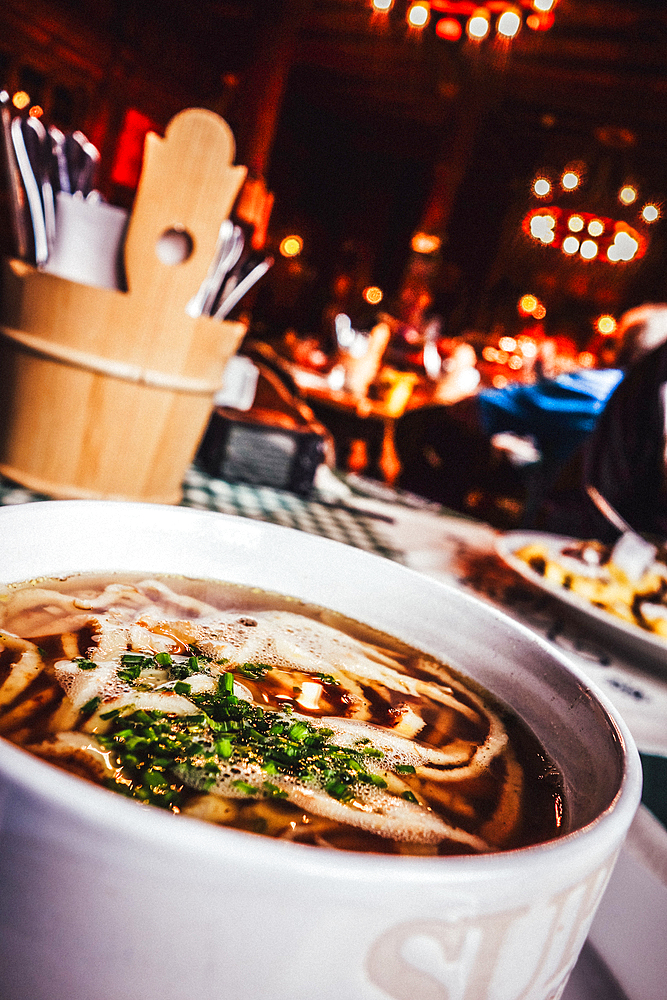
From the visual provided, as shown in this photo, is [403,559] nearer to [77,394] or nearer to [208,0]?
[77,394]

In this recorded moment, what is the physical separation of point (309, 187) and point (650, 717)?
16962 mm

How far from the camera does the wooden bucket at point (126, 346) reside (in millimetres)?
1070

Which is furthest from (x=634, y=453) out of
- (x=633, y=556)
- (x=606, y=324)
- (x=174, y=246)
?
(x=606, y=324)

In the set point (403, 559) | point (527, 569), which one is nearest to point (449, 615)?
point (527, 569)

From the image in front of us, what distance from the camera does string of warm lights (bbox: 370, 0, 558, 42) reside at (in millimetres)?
6021

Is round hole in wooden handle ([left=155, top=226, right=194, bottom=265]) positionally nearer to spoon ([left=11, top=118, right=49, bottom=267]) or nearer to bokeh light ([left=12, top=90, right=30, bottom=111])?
spoon ([left=11, top=118, right=49, bottom=267])

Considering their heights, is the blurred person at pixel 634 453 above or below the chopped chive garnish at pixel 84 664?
above

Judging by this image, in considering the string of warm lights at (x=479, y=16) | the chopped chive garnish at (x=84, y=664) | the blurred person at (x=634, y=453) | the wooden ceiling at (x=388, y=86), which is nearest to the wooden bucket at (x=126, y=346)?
the chopped chive garnish at (x=84, y=664)

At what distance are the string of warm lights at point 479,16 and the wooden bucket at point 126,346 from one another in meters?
6.45

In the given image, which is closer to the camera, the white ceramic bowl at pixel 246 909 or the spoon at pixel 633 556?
the white ceramic bowl at pixel 246 909

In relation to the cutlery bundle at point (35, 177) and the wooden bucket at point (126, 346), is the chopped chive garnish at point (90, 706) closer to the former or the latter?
the wooden bucket at point (126, 346)

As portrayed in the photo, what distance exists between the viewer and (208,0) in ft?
32.1

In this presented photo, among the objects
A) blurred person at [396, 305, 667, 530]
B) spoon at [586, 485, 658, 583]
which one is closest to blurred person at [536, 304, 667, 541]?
blurred person at [396, 305, 667, 530]

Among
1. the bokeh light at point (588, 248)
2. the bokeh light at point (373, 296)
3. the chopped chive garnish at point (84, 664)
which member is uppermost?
the bokeh light at point (588, 248)
